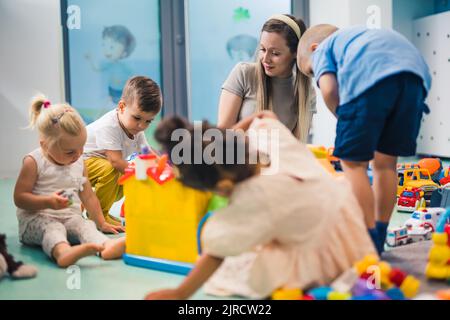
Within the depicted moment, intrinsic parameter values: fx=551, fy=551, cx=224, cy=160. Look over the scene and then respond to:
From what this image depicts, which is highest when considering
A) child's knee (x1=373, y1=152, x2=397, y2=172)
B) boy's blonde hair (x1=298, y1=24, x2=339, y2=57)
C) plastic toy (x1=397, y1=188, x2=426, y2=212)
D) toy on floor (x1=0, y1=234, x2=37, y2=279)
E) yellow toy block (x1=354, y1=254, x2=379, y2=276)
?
boy's blonde hair (x1=298, y1=24, x2=339, y2=57)

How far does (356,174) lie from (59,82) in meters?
2.29

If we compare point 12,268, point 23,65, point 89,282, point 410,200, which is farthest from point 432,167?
point 23,65

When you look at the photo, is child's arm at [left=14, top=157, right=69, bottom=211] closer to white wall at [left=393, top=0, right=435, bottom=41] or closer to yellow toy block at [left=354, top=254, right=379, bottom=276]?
yellow toy block at [left=354, top=254, right=379, bottom=276]

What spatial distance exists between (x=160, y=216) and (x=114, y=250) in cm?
18

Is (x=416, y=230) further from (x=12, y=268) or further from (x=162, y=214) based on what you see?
(x=12, y=268)

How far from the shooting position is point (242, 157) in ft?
3.16

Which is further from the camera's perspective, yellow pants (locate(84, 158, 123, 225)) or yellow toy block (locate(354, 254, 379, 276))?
yellow pants (locate(84, 158, 123, 225))

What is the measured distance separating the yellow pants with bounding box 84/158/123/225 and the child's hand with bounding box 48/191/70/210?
0.39m

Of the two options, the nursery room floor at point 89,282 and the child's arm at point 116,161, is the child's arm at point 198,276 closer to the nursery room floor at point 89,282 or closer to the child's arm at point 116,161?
the nursery room floor at point 89,282

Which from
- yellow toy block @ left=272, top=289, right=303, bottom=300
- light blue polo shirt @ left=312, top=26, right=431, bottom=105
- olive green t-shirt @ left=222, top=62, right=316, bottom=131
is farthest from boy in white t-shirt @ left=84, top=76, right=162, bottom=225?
yellow toy block @ left=272, top=289, right=303, bottom=300

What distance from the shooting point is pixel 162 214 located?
4.10 ft

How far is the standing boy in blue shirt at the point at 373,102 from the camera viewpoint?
120 cm

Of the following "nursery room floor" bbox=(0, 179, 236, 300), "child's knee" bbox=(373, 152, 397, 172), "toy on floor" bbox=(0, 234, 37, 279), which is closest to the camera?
"nursery room floor" bbox=(0, 179, 236, 300)

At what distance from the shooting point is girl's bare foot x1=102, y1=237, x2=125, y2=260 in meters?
1.35
